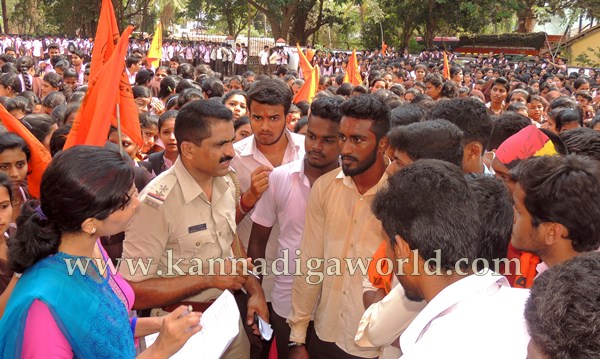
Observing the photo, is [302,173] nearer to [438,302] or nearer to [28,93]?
[438,302]

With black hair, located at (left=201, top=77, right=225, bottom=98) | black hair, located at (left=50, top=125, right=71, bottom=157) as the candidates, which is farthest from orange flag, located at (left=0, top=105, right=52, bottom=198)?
black hair, located at (left=201, top=77, right=225, bottom=98)

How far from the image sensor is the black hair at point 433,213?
152 cm

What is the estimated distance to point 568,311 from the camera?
1.01 meters

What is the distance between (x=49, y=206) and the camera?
1.75m

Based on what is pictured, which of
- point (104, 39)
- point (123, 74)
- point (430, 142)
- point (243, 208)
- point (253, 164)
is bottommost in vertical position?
point (243, 208)

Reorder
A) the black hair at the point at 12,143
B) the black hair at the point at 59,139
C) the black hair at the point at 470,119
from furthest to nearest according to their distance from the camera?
the black hair at the point at 59,139
the black hair at the point at 12,143
the black hair at the point at 470,119

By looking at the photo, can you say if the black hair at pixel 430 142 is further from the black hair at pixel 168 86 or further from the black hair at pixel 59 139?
the black hair at pixel 168 86

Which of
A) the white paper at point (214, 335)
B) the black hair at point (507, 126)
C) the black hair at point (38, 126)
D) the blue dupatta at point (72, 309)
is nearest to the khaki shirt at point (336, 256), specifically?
the white paper at point (214, 335)

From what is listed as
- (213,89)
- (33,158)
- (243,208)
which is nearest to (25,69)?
(213,89)

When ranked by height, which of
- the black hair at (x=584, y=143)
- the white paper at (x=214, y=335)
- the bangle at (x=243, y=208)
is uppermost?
the black hair at (x=584, y=143)

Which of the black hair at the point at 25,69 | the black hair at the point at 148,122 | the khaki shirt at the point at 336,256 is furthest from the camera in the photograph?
the black hair at the point at 25,69

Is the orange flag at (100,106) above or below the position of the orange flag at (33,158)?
above

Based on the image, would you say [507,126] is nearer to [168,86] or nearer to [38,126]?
[38,126]

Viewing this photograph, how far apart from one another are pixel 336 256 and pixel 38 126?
9.31ft
